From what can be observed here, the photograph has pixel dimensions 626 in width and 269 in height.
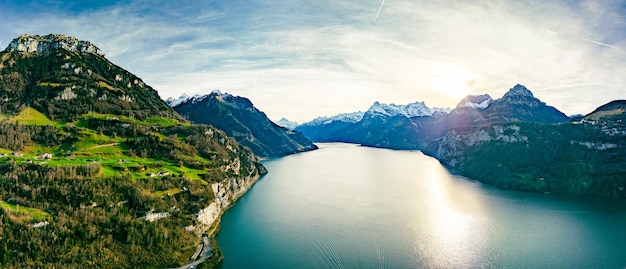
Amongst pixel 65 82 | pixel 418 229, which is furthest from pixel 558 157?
pixel 65 82

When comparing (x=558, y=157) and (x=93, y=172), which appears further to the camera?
(x=558, y=157)

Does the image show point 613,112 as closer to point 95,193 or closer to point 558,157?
point 558,157

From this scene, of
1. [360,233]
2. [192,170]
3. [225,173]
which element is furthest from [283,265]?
[225,173]

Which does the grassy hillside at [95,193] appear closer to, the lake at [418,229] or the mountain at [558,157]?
the lake at [418,229]

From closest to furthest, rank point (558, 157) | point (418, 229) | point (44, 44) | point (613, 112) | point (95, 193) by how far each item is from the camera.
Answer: point (95, 193), point (418, 229), point (558, 157), point (44, 44), point (613, 112)

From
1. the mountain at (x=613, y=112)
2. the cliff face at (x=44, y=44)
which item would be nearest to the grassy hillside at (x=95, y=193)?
the cliff face at (x=44, y=44)

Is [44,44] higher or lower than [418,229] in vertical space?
higher
